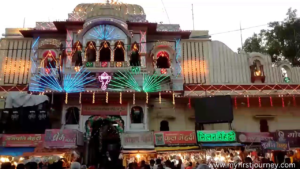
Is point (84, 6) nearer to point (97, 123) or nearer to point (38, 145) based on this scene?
point (97, 123)

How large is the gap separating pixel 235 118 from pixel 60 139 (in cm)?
1260

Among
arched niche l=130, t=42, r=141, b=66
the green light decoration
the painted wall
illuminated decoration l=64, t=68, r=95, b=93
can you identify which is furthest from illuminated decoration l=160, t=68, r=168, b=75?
the green light decoration

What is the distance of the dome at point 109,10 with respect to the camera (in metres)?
21.7

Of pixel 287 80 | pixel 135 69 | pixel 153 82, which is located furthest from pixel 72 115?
pixel 287 80

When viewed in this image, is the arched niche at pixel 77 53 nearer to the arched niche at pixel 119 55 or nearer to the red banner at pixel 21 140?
the arched niche at pixel 119 55

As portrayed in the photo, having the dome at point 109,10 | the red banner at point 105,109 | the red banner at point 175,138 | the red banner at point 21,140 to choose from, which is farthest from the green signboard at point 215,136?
the dome at point 109,10

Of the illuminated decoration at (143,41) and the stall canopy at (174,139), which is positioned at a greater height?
the illuminated decoration at (143,41)

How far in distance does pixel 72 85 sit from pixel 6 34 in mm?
8081

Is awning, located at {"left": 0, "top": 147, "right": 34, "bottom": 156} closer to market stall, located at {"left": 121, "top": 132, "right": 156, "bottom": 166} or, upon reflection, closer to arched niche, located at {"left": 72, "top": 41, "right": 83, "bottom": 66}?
market stall, located at {"left": 121, "top": 132, "right": 156, "bottom": 166}

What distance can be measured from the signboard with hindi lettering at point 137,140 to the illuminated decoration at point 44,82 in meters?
5.97

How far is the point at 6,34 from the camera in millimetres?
23750

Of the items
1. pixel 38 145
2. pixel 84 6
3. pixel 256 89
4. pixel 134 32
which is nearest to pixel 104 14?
pixel 134 32

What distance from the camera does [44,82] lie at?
68.8ft

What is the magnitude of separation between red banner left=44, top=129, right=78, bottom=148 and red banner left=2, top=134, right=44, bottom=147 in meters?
0.90
